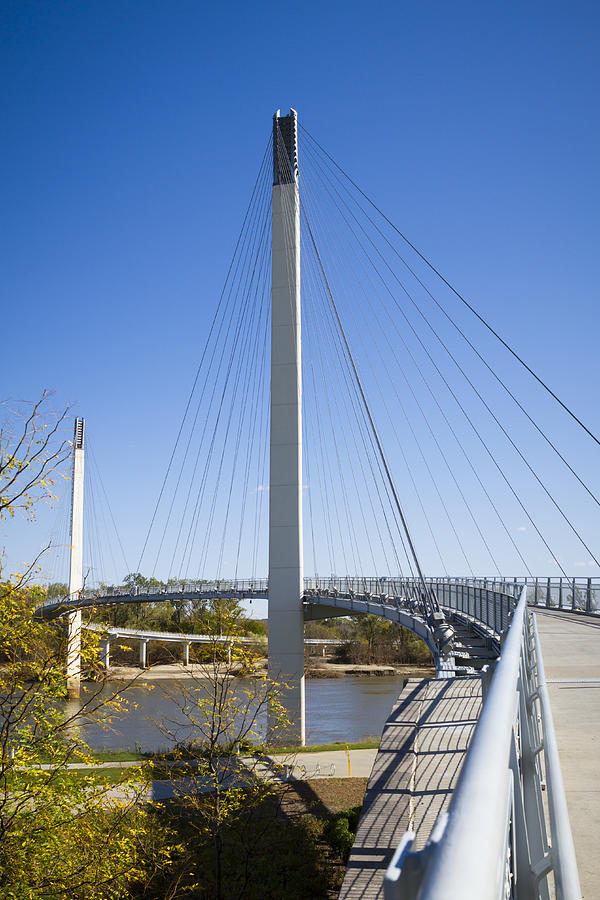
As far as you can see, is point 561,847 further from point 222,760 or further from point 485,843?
point 222,760

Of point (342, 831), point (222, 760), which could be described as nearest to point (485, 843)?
point (342, 831)

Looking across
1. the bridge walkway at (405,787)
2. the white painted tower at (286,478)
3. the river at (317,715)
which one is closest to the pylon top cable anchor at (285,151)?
the white painted tower at (286,478)

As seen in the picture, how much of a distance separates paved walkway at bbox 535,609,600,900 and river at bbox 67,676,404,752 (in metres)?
13.8

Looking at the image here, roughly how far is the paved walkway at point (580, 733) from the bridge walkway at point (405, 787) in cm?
95

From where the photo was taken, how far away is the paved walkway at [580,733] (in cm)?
237

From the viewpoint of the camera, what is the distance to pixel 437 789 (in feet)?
18.4

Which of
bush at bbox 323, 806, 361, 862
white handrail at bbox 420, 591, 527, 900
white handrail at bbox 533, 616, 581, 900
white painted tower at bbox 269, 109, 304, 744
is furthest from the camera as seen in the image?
white painted tower at bbox 269, 109, 304, 744

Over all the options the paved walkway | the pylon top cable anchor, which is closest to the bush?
the paved walkway

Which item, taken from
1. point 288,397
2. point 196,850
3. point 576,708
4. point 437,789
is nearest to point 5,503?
point 437,789

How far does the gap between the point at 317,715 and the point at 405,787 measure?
30.8 meters

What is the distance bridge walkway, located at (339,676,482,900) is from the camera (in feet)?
18.4

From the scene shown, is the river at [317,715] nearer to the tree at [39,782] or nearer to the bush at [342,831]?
the bush at [342,831]

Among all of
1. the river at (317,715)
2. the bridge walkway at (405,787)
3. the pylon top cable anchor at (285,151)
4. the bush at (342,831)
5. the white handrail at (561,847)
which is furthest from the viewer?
the pylon top cable anchor at (285,151)

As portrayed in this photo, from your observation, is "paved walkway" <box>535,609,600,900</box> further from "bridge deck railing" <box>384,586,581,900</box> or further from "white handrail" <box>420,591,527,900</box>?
"white handrail" <box>420,591,527,900</box>
